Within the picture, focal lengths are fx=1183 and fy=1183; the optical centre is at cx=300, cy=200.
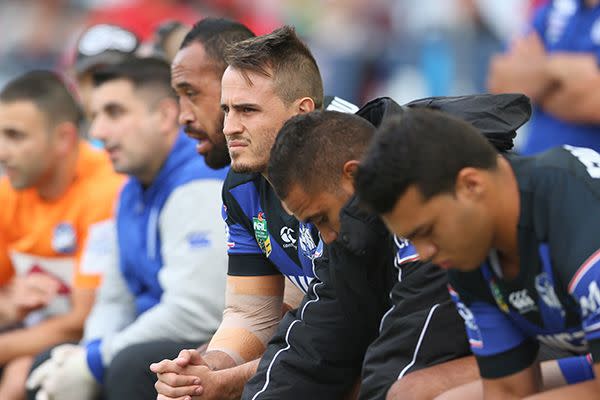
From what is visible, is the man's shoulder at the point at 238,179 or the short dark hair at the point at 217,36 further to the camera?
the short dark hair at the point at 217,36

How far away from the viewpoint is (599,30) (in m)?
5.82

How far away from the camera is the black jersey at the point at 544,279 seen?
2762mm

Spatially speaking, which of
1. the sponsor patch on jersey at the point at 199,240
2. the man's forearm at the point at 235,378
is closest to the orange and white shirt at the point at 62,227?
the sponsor patch on jersey at the point at 199,240

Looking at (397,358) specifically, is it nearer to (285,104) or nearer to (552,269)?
(552,269)

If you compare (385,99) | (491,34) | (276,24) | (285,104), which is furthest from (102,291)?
(276,24)

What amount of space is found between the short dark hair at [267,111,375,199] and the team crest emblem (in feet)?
2.37

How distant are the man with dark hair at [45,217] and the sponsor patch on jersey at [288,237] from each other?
196cm

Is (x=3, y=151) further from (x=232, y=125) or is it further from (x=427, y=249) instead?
(x=427, y=249)

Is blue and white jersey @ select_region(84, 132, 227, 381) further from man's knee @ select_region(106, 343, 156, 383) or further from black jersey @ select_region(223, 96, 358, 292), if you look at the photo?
black jersey @ select_region(223, 96, 358, 292)

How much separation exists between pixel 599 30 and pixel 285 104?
2.43m

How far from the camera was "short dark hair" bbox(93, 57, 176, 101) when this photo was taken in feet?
18.6

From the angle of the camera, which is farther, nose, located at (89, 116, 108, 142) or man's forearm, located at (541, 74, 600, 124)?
man's forearm, located at (541, 74, 600, 124)

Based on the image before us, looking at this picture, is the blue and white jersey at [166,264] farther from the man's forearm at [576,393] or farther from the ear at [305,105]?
the man's forearm at [576,393]

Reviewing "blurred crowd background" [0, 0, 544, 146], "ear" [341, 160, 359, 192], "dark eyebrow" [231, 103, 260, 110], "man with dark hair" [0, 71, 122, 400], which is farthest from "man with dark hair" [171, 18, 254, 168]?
"blurred crowd background" [0, 0, 544, 146]
